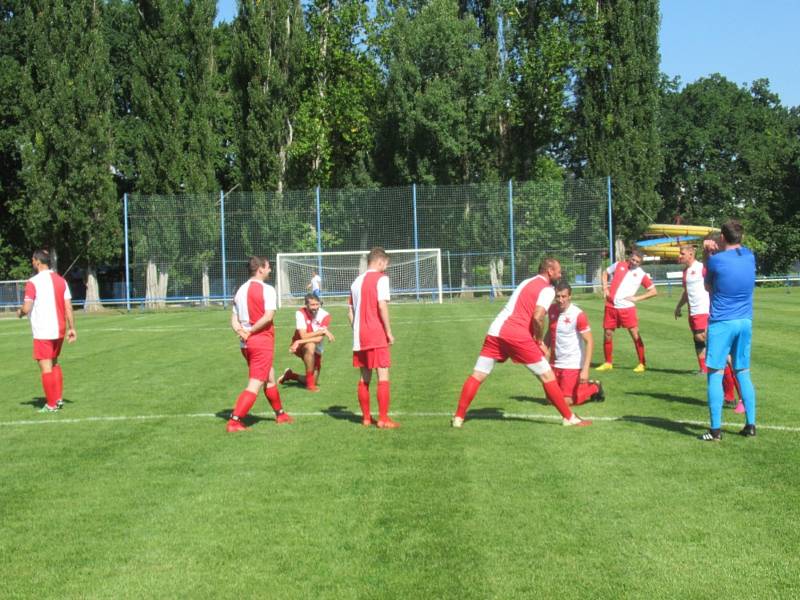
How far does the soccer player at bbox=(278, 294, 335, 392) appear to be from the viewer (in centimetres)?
1257

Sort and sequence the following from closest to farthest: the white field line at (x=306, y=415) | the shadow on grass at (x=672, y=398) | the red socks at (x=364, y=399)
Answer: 1. the red socks at (x=364, y=399)
2. the white field line at (x=306, y=415)
3. the shadow on grass at (x=672, y=398)

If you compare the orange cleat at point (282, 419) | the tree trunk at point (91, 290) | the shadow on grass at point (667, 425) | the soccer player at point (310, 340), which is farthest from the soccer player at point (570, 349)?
the tree trunk at point (91, 290)

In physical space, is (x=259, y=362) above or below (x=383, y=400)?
above

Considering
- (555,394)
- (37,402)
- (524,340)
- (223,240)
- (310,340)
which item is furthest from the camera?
(223,240)

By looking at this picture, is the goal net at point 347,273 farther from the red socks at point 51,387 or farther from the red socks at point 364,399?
the red socks at point 364,399

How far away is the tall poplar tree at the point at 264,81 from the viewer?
43.7m

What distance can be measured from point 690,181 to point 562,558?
74.1 m

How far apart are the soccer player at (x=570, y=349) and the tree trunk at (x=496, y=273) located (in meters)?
28.5

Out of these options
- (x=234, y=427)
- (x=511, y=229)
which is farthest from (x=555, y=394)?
(x=511, y=229)

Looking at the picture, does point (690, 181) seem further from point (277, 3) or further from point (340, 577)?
point (340, 577)

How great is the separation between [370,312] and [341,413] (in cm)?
169

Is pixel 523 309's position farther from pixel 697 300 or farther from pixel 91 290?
pixel 91 290

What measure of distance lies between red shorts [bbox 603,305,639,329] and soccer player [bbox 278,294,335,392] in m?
4.31

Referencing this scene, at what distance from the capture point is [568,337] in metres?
10.7
